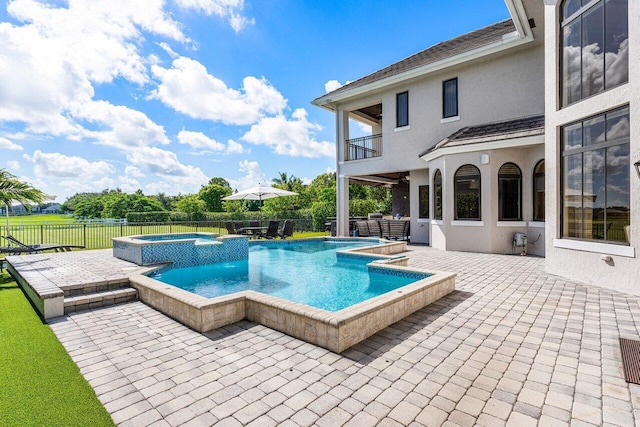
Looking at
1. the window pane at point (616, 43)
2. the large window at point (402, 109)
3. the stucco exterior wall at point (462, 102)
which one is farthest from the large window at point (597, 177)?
the large window at point (402, 109)

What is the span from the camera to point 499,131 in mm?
11703

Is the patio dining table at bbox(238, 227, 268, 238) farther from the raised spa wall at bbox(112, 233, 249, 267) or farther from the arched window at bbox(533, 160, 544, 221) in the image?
the arched window at bbox(533, 160, 544, 221)

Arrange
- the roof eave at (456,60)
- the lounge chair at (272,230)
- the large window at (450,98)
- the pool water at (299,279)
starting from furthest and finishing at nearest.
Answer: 1. the lounge chair at (272,230)
2. the large window at (450,98)
3. the roof eave at (456,60)
4. the pool water at (299,279)

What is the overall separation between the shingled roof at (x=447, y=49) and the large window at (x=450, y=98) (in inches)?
45.2

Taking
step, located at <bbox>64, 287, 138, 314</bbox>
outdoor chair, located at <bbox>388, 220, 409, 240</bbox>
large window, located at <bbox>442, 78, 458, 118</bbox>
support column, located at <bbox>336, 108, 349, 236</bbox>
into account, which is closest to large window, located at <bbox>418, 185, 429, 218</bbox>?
outdoor chair, located at <bbox>388, 220, 409, 240</bbox>

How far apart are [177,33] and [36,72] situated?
5.42 meters

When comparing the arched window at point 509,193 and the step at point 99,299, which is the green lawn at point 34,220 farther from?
the arched window at point 509,193

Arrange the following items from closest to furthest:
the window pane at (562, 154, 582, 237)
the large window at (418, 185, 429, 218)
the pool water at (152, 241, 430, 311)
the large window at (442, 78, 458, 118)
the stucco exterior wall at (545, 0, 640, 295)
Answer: the stucco exterior wall at (545, 0, 640, 295)
the pool water at (152, 241, 430, 311)
the window pane at (562, 154, 582, 237)
the large window at (442, 78, 458, 118)
the large window at (418, 185, 429, 218)

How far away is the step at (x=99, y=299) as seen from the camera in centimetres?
574

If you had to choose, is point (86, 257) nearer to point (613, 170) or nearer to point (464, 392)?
point (464, 392)

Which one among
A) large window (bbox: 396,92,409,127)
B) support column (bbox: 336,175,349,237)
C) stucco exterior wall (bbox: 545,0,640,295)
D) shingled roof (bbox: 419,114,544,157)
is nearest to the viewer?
stucco exterior wall (bbox: 545,0,640,295)

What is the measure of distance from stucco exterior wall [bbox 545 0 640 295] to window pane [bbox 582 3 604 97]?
0.34m

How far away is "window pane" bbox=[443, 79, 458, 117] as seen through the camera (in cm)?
1391

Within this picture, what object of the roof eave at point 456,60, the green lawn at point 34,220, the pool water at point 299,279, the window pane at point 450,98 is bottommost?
the pool water at point 299,279
